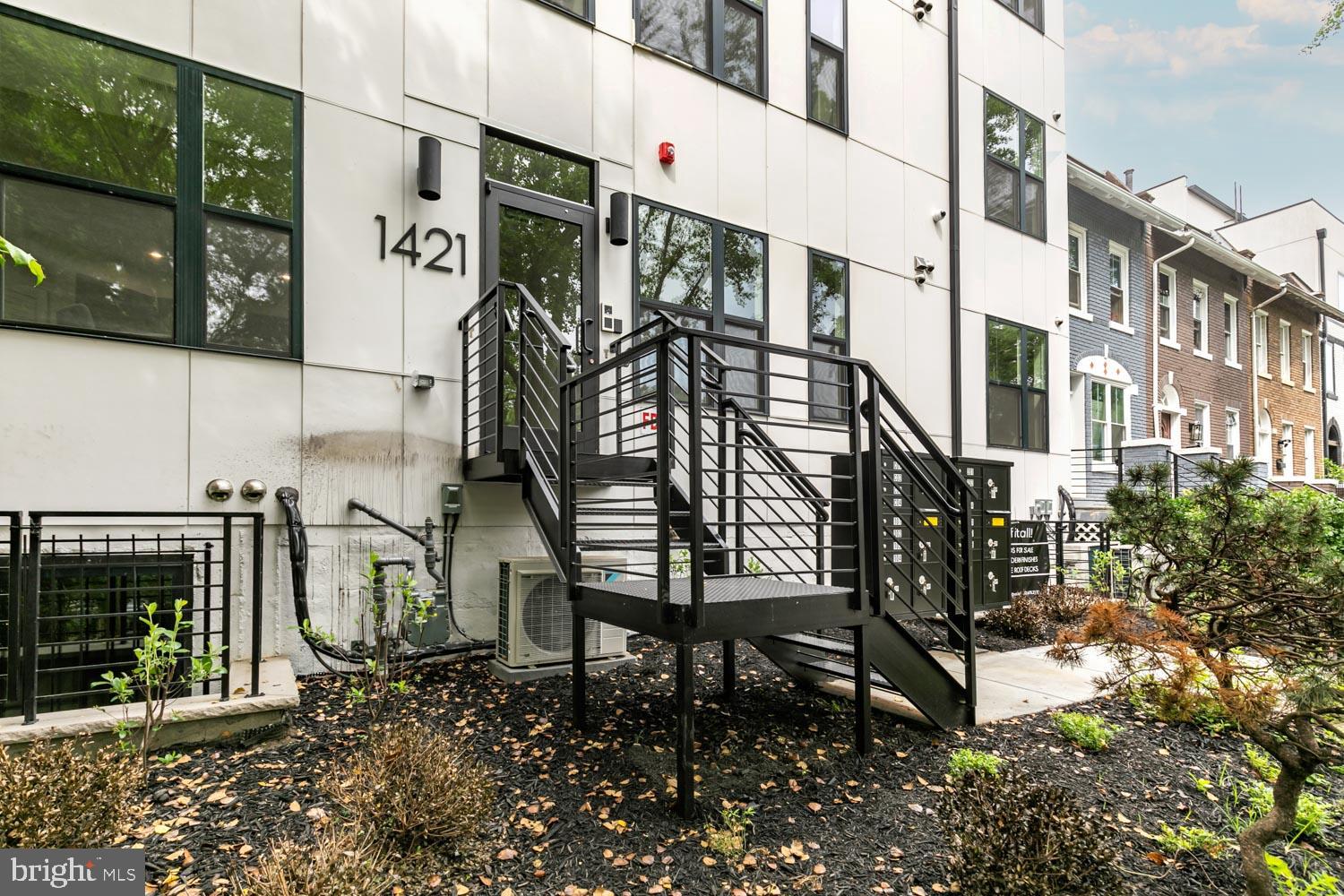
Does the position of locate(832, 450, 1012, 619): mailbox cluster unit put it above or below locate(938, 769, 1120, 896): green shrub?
above

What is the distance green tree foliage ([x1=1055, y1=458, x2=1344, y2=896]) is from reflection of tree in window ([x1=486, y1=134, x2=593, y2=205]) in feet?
15.4

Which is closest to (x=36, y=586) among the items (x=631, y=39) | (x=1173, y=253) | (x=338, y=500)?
(x=338, y=500)

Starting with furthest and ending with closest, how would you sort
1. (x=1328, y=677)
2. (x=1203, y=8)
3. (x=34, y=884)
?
(x=1203, y=8) < (x=1328, y=677) < (x=34, y=884)

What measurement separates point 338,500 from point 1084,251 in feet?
43.0

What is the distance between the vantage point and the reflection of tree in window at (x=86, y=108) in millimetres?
3910

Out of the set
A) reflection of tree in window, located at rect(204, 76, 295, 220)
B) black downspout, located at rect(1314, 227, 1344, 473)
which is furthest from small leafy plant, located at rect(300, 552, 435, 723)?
black downspout, located at rect(1314, 227, 1344, 473)

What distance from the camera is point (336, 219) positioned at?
482 centimetres

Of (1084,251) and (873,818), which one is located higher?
(1084,251)

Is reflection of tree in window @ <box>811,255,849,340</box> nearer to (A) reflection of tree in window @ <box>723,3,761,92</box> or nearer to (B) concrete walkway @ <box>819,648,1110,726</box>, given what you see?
(A) reflection of tree in window @ <box>723,3,761,92</box>

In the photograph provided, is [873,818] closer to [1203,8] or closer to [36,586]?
[36,586]

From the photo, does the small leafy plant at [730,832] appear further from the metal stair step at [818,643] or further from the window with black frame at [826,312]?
the window with black frame at [826,312]

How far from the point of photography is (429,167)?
502 cm

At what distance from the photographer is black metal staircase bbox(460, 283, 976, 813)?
300 centimetres

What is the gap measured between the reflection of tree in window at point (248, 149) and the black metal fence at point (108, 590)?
2.13m
